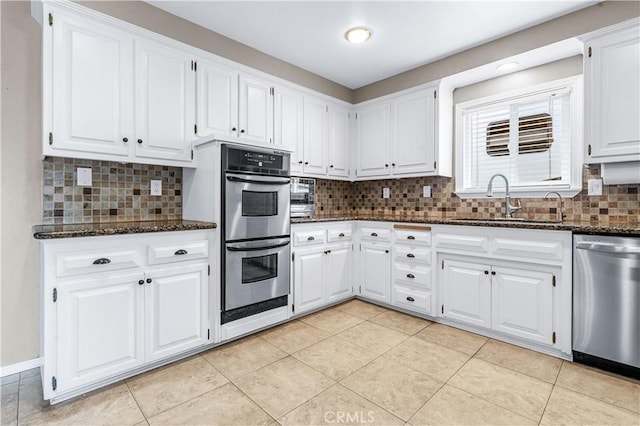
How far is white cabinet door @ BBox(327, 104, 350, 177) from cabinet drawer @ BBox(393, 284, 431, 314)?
1.58 meters

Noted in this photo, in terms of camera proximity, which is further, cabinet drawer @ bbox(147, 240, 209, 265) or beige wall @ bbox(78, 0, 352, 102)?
beige wall @ bbox(78, 0, 352, 102)

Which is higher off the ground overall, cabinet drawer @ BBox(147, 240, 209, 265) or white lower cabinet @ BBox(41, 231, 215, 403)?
cabinet drawer @ BBox(147, 240, 209, 265)

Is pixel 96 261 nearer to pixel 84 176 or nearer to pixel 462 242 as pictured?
pixel 84 176

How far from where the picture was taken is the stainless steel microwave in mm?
3395

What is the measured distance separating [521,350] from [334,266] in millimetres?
1743

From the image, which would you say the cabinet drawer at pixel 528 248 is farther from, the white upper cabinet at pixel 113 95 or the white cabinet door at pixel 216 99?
the white upper cabinet at pixel 113 95

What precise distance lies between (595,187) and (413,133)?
1651 mm

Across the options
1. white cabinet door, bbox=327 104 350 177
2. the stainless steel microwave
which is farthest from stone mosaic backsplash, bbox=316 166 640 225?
the stainless steel microwave

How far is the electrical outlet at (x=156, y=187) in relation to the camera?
2604 mm

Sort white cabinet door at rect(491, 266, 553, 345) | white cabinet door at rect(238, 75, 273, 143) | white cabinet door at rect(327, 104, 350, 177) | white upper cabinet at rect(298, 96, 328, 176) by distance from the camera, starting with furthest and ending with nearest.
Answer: white cabinet door at rect(327, 104, 350, 177) → white upper cabinet at rect(298, 96, 328, 176) → white cabinet door at rect(238, 75, 273, 143) → white cabinet door at rect(491, 266, 553, 345)

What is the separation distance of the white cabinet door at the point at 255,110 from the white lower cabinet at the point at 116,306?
1173 mm

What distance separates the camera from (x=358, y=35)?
2746 mm

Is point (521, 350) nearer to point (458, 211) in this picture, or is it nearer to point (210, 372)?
point (458, 211)

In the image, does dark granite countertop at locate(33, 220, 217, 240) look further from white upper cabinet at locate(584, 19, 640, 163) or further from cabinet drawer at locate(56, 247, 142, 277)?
white upper cabinet at locate(584, 19, 640, 163)
